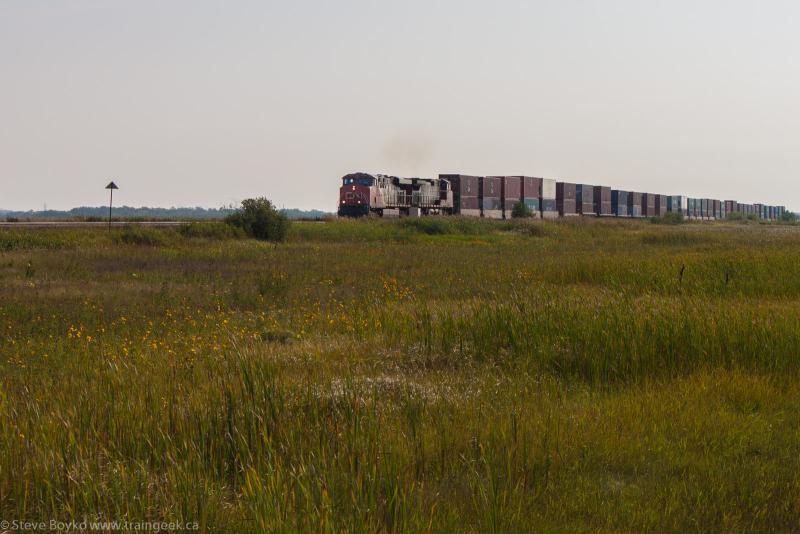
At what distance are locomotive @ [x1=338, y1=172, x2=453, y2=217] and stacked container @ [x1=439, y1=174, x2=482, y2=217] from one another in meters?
1.03

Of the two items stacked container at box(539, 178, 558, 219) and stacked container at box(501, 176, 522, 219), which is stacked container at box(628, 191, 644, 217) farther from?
stacked container at box(501, 176, 522, 219)

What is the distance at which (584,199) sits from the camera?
88.4 metres

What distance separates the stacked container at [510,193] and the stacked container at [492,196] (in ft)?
1.18

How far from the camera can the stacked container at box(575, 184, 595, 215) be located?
87375 millimetres

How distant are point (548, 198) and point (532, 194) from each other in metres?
4.12

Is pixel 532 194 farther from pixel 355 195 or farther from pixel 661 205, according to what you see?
pixel 661 205

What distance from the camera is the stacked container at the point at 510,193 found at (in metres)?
75.6

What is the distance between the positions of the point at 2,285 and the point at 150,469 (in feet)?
53.3

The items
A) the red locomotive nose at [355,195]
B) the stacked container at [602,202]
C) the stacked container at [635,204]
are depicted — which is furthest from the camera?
the stacked container at [635,204]

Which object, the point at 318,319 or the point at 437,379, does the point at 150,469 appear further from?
the point at 318,319

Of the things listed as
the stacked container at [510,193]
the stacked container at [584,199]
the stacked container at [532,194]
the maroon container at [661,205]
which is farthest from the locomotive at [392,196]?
the maroon container at [661,205]

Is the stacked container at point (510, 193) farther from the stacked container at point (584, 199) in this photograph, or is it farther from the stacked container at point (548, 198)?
the stacked container at point (584, 199)

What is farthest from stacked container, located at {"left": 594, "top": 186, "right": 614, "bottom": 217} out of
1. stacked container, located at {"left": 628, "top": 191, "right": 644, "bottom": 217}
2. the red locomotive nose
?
the red locomotive nose

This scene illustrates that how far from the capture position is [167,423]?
650 centimetres
